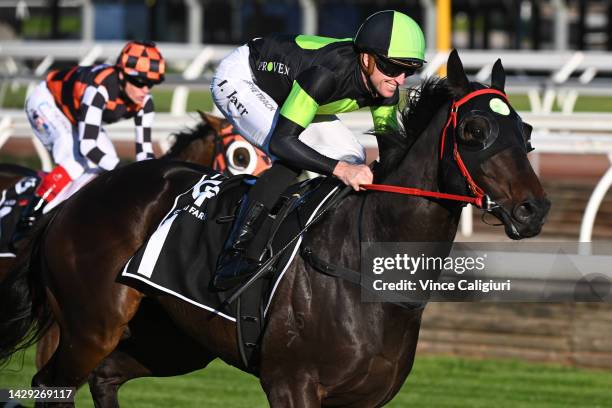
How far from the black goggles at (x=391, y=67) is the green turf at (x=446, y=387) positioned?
260 cm

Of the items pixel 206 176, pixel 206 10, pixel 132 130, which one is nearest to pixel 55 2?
pixel 206 10

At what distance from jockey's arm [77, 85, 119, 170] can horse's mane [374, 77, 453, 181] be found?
1.98 meters

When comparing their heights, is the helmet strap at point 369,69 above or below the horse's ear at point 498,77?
below

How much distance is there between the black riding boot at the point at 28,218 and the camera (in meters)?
5.70

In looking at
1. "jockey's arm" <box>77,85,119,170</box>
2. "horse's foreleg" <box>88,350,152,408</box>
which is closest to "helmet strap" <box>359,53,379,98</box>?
"horse's foreleg" <box>88,350,152,408</box>

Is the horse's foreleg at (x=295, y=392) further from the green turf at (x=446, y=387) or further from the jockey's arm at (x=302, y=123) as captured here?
the green turf at (x=446, y=387)

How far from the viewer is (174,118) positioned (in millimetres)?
8234

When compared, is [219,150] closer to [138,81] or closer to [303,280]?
[138,81]

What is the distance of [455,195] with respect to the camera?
3.71 metres

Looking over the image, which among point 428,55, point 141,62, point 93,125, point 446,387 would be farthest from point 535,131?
point 93,125

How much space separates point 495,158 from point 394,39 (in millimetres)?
588

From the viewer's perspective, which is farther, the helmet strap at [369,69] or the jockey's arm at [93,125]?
the jockey's arm at [93,125]

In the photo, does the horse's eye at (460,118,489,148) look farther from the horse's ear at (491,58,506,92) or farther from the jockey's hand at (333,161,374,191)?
the jockey's hand at (333,161,374,191)

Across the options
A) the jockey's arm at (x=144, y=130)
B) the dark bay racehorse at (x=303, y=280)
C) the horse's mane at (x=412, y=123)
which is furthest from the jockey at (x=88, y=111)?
the horse's mane at (x=412, y=123)
